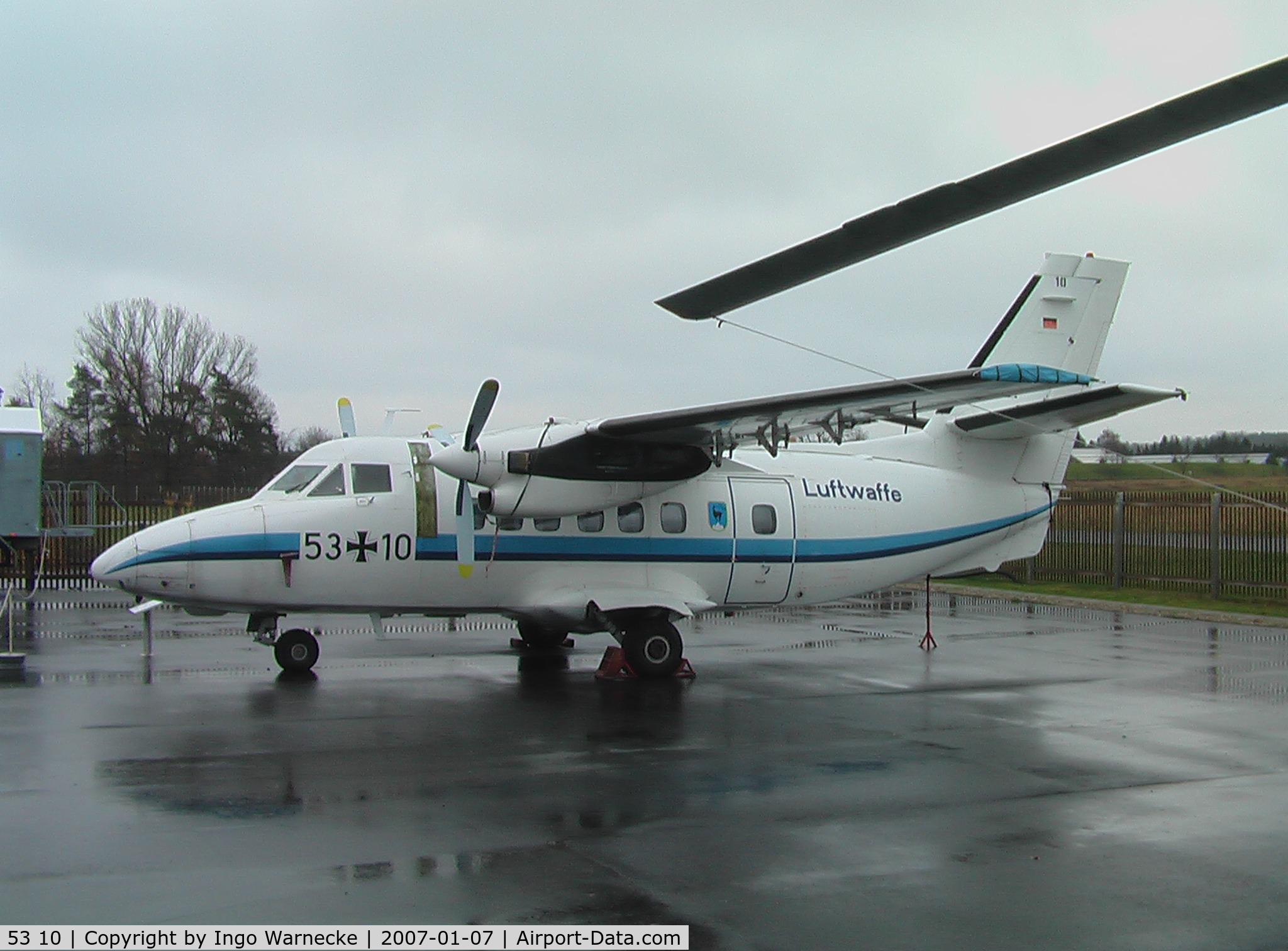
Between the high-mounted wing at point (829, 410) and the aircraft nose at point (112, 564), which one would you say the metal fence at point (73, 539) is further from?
the high-mounted wing at point (829, 410)

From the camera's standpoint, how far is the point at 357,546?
42.7ft

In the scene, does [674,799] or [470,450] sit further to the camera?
[470,450]

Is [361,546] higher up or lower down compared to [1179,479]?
lower down

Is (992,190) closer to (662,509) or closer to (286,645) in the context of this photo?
(662,509)

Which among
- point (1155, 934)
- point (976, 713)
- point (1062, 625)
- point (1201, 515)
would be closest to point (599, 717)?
point (976, 713)

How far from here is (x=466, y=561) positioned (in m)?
13.2

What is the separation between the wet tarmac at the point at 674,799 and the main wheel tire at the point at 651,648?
0.41 metres

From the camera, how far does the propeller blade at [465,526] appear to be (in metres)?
13.1

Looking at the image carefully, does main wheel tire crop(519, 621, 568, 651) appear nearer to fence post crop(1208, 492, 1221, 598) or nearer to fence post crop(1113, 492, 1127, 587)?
fence post crop(1208, 492, 1221, 598)

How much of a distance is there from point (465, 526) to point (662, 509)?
254cm

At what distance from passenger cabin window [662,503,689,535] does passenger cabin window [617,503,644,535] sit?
302mm

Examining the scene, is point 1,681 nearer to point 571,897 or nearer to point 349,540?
point 349,540

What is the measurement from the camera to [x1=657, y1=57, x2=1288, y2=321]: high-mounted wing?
5.44m
